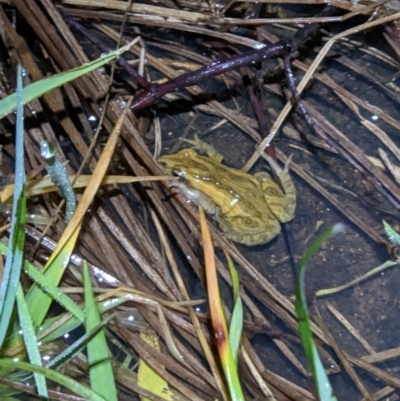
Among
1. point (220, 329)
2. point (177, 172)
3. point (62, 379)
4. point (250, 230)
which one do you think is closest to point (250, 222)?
point (250, 230)

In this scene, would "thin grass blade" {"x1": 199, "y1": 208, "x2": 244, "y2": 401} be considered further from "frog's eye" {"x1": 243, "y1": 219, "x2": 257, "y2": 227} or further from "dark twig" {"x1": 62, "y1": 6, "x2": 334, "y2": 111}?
"dark twig" {"x1": 62, "y1": 6, "x2": 334, "y2": 111}

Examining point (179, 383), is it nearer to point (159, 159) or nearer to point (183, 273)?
point (183, 273)

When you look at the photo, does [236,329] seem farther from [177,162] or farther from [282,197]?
[177,162]

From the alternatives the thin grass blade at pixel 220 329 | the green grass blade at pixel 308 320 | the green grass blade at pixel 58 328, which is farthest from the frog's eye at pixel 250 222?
the green grass blade at pixel 308 320

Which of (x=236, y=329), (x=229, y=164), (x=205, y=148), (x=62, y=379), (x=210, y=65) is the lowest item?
(x=236, y=329)

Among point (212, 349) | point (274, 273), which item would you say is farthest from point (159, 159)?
point (212, 349)
